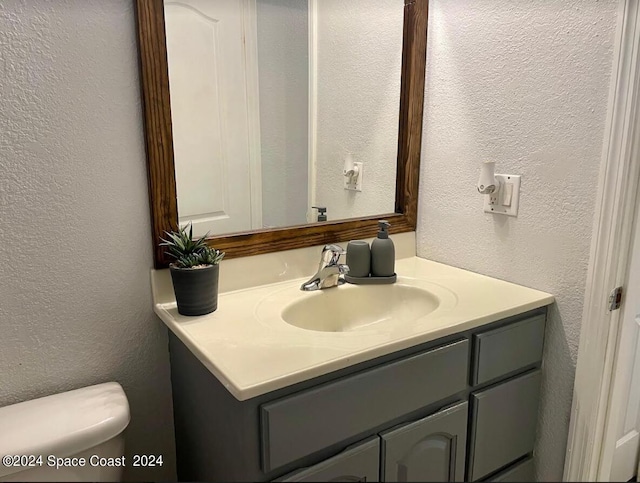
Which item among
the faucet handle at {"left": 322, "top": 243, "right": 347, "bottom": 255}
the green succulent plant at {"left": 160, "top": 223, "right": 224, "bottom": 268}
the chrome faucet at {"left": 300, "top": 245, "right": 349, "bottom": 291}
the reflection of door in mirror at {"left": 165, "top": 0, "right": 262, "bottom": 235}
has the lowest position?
the chrome faucet at {"left": 300, "top": 245, "right": 349, "bottom": 291}

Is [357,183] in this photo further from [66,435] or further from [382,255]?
[66,435]

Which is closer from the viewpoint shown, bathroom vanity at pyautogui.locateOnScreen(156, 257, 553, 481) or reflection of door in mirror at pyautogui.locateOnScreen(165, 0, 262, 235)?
bathroom vanity at pyautogui.locateOnScreen(156, 257, 553, 481)

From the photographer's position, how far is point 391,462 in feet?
3.45

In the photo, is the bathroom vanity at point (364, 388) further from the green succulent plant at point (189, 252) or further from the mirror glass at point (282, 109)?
the mirror glass at point (282, 109)

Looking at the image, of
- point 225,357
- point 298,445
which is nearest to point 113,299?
point 225,357

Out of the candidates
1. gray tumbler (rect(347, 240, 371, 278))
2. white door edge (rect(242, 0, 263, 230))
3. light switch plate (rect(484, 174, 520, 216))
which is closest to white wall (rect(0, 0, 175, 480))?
white door edge (rect(242, 0, 263, 230))

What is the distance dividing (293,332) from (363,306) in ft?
1.24

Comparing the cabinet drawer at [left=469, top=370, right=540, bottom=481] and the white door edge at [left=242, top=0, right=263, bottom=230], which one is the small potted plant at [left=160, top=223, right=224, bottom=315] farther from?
the cabinet drawer at [left=469, top=370, right=540, bottom=481]

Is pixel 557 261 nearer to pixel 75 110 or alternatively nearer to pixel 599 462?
pixel 599 462

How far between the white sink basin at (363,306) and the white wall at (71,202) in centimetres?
42

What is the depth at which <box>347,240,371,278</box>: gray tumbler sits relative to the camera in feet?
4.52

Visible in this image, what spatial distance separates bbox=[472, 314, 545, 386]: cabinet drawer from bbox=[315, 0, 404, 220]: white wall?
56cm

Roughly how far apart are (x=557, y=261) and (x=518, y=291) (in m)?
0.12

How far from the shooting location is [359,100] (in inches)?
61.2
